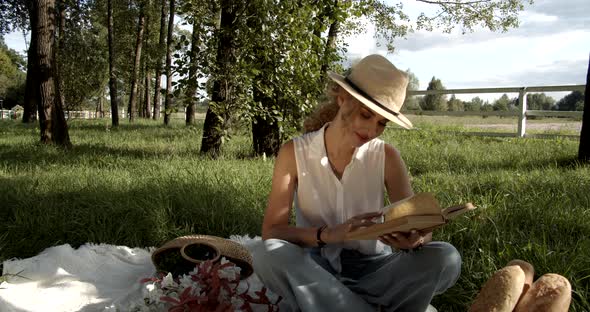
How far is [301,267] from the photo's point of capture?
195 cm

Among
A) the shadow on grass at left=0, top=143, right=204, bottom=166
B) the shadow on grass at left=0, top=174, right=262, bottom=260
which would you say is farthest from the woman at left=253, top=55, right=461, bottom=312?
the shadow on grass at left=0, top=143, right=204, bottom=166

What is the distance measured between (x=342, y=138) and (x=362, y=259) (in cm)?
56

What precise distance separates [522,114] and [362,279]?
963cm

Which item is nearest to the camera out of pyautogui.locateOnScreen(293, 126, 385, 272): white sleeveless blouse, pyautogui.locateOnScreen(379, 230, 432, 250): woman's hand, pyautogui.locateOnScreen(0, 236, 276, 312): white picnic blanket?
pyautogui.locateOnScreen(379, 230, 432, 250): woman's hand

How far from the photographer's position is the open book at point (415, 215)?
5.09ft

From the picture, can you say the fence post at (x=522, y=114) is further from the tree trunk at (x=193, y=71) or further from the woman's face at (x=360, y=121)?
the woman's face at (x=360, y=121)

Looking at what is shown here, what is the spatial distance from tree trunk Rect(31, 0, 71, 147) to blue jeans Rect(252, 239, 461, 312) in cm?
717

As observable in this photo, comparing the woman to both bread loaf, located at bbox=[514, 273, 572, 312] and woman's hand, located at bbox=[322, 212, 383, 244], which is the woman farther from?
bread loaf, located at bbox=[514, 273, 572, 312]

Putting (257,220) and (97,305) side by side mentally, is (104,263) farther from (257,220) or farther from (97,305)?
(257,220)

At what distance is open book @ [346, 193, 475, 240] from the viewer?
1551 mm

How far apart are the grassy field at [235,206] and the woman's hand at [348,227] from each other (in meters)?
0.88

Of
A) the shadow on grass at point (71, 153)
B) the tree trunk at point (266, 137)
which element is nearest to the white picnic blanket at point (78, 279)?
the shadow on grass at point (71, 153)

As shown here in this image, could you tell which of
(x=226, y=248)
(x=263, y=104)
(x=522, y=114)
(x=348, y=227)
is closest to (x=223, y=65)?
(x=263, y=104)

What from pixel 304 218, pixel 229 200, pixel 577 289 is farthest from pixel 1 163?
pixel 577 289
